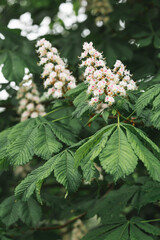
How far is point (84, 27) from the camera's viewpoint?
3.43 meters

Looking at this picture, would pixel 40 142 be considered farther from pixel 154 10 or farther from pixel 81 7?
pixel 81 7

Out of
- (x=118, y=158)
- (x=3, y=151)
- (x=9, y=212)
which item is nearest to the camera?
(x=118, y=158)

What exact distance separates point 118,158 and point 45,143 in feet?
1.56

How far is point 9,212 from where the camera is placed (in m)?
2.18

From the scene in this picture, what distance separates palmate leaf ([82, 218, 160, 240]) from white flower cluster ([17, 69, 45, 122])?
3.70 feet

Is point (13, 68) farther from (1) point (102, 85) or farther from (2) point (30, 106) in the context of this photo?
(1) point (102, 85)

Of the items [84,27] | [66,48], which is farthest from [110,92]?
[84,27]

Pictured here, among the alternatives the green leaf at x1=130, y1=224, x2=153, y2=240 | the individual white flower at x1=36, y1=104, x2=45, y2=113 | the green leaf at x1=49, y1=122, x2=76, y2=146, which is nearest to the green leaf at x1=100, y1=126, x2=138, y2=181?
the green leaf at x1=49, y1=122, x2=76, y2=146

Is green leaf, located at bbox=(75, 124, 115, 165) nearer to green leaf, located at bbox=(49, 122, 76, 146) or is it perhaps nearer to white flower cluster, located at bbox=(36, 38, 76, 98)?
green leaf, located at bbox=(49, 122, 76, 146)

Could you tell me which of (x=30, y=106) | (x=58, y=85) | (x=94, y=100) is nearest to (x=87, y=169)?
(x=94, y=100)

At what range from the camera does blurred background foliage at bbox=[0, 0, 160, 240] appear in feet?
7.74

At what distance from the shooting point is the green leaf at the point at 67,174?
4.04ft

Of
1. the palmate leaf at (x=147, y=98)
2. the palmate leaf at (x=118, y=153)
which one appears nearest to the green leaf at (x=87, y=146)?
the palmate leaf at (x=118, y=153)

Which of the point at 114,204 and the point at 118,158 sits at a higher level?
the point at 118,158
